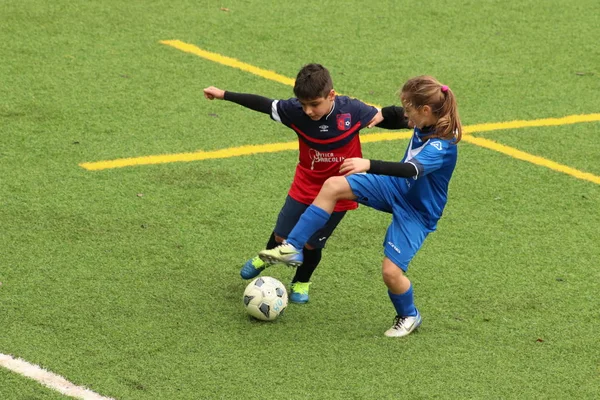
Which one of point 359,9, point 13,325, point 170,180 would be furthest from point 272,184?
point 359,9

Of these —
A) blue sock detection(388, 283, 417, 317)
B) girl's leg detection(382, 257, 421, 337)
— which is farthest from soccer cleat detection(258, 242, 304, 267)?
blue sock detection(388, 283, 417, 317)

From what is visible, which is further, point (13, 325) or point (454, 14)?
point (454, 14)

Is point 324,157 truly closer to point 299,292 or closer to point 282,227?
point 282,227

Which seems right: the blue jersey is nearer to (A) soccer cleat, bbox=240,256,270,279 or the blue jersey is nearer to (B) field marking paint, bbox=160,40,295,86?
(A) soccer cleat, bbox=240,256,270,279

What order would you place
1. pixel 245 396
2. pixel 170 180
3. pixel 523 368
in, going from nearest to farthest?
1. pixel 245 396
2. pixel 523 368
3. pixel 170 180

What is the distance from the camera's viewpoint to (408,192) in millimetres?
5852

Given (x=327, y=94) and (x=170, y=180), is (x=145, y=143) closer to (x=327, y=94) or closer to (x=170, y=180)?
(x=170, y=180)

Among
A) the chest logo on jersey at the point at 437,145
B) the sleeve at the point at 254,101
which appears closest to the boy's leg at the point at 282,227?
the sleeve at the point at 254,101

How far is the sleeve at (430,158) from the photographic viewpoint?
558 cm

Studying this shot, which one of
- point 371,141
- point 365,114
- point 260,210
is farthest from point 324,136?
point 371,141

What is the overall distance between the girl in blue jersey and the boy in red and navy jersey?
30 cm

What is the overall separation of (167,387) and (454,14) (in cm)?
850

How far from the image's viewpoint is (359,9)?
12.8 m

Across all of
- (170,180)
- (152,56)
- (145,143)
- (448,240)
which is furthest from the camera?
(152,56)
